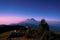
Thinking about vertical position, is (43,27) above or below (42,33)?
above

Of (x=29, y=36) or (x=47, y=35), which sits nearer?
(x=47, y=35)

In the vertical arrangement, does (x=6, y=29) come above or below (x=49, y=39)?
above

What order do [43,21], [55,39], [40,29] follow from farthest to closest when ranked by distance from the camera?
[43,21]
[40,29]
[55,39]

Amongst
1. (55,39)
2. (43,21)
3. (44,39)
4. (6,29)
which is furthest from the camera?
(6,29)

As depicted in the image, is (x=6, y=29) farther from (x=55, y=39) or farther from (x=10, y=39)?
(x=55, y=39)

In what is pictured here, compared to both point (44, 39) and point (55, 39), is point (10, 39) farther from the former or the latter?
point (55, 39)

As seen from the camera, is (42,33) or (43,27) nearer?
(42,33)

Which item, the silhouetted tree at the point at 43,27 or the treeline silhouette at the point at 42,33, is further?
the silhouetted tree at the point at 43,27

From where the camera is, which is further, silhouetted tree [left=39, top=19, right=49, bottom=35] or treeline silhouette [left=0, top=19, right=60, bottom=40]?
silhouetted tree [left=39, top=19, right=49, bottom=35]

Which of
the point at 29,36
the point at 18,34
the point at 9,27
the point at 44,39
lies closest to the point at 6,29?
the point at 9,27

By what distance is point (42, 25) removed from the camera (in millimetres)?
36375

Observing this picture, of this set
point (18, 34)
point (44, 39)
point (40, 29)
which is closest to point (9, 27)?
point (18, 34)

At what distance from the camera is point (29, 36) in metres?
35.0

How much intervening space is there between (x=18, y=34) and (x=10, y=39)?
457 centimetres
